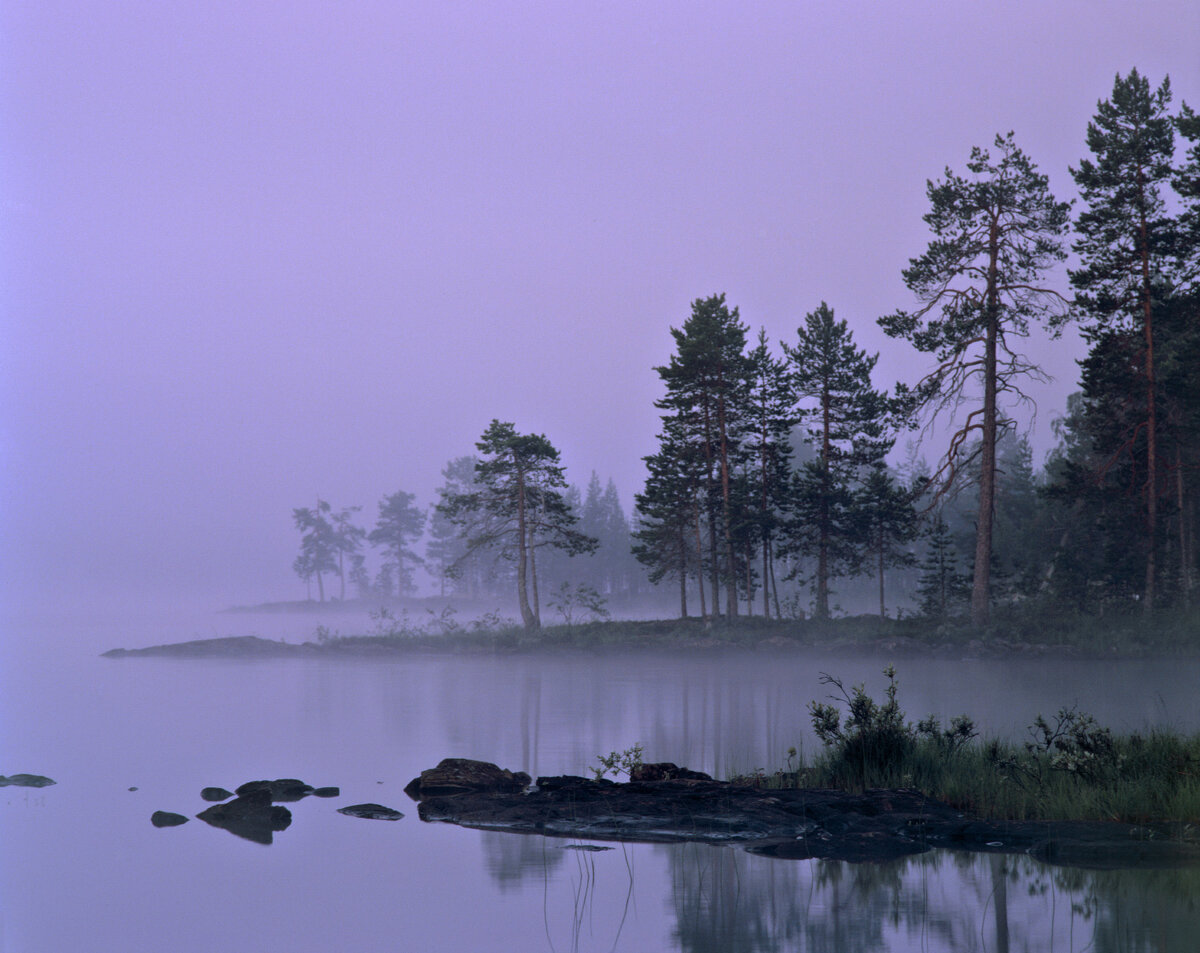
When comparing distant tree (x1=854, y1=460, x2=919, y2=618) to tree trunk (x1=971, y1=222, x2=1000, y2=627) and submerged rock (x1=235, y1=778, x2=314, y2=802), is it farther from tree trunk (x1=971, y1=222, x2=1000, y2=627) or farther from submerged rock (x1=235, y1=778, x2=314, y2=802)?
submerged rock (x1=235, y1=778, x2=314, y2=802)

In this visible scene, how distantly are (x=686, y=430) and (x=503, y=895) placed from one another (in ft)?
125

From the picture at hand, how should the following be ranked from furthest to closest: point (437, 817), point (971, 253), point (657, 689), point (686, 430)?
1. point (686, 430)
2. point (971, 253)
3. point (657, 689)
4. point (437, 817)

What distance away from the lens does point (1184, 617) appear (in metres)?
35.2

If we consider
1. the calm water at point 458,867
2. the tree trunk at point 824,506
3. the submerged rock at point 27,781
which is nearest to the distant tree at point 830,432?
the tree trunk at point 824,506

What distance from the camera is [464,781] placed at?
13.7 meters

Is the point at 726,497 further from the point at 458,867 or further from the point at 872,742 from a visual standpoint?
the point at 458,867

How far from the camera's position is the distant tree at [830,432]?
150ft

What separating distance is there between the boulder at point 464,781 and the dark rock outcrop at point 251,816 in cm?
181

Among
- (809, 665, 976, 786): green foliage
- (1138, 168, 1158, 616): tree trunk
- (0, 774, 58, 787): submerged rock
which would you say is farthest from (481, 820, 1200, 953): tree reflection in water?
(1138, 168, 1158, 616): tree trunk

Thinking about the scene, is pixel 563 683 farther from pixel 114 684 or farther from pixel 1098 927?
pixel 1098 927

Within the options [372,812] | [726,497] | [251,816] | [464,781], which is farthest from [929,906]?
[726,497]

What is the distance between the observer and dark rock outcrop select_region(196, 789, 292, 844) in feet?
40.0

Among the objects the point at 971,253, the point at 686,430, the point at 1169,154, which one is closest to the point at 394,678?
the point at 686,430

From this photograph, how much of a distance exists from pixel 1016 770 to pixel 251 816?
896cm
